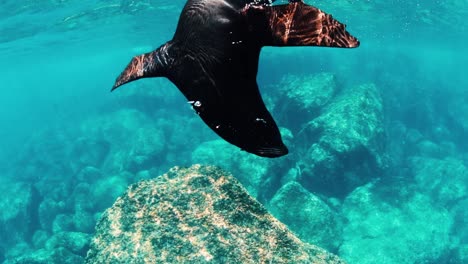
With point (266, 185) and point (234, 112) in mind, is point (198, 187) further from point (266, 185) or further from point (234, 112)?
point (266, 185)

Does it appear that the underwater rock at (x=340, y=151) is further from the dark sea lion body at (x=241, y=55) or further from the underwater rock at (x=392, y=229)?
the dark sea lion body at (x=241, y=55)

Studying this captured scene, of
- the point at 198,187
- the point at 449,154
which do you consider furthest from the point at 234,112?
the point at 449,154

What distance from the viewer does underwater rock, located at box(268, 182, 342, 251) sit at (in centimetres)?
1077

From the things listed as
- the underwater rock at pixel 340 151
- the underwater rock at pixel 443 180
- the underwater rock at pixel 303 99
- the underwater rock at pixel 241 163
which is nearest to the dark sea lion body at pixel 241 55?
the underwater rock at pixel 241 163

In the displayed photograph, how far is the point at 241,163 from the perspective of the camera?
47.6 feet

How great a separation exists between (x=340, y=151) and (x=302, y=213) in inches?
196

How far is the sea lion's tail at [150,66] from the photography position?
2193 millimetres

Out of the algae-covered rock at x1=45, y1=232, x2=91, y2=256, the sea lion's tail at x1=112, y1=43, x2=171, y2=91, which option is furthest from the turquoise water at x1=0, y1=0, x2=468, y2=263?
the sea lion's tail at x1=112, y1=43, x2=171, y2=91

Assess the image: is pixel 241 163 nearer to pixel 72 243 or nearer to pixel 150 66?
pixel 72 243

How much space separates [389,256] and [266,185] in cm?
524

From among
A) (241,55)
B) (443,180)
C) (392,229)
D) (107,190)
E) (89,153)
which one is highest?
(241,55)

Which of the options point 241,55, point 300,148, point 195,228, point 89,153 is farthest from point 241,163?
point 89,153

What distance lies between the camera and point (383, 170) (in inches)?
639

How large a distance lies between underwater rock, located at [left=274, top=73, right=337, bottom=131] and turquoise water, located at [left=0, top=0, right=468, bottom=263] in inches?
5.2
